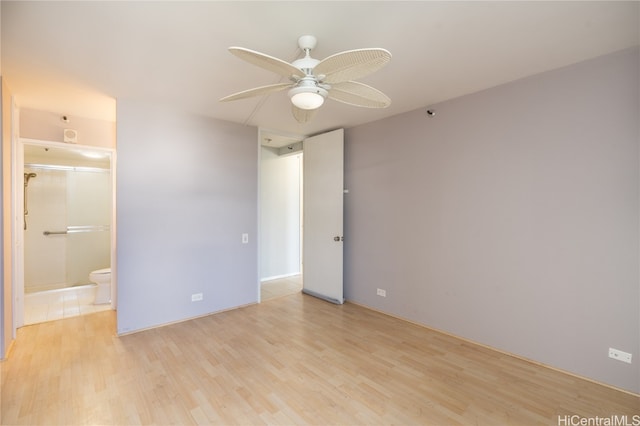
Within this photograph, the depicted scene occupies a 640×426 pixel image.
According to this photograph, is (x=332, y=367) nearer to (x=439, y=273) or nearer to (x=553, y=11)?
(x=439, y=273)

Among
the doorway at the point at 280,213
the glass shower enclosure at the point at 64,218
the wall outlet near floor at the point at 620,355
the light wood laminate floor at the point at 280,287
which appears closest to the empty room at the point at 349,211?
the wall outlet near floor at the point at 620,355

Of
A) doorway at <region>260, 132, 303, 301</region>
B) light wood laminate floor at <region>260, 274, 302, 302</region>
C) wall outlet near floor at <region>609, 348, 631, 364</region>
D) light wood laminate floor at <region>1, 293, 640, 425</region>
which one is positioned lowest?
light wood laminate floor at <region>1, 293, 640, 425</region>

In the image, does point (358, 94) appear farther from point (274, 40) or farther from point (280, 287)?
point (280, 287)

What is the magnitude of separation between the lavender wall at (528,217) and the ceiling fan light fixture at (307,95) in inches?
77.6

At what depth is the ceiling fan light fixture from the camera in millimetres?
1672

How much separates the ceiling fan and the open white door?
6.99 ft

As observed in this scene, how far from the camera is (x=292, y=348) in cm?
282

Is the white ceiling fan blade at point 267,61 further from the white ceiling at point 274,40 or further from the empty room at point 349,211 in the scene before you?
the white ceiling at point 274,40

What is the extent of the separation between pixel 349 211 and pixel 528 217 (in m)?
2.21

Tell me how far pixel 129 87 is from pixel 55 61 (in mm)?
560

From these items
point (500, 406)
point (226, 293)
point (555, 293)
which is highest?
point (555, 293)

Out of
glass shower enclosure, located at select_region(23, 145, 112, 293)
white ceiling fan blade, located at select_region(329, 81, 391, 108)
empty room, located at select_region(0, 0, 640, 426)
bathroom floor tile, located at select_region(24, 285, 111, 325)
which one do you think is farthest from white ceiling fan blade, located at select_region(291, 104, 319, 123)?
glass shower enclosure, located at select_region(23, 145, 112, 293)

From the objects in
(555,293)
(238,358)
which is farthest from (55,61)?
(555,293)

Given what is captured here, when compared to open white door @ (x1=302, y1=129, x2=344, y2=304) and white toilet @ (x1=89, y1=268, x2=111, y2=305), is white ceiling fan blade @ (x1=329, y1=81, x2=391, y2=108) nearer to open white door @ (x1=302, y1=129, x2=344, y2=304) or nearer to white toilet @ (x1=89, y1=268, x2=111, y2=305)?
open white door @ (x1=302, y1=129, x2=344, y2=304)
